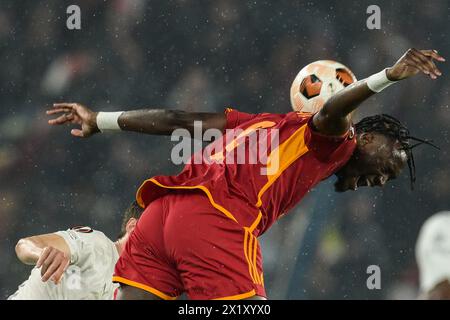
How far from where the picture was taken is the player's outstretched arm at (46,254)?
321 centimetres

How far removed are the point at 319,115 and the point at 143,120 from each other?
73 centimetres

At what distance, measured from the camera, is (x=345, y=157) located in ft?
11.0

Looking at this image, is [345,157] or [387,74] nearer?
[387,74]

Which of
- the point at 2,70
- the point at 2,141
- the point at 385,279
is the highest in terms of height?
the point at 2,70

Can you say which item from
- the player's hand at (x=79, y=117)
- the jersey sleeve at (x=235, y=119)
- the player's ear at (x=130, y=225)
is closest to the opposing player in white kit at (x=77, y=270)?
the player's ear at (x=130, y=225)

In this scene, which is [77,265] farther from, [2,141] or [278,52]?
[278,52]

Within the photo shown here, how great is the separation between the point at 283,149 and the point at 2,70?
13.2ft

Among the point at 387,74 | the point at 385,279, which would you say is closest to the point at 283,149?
the point at 387,74

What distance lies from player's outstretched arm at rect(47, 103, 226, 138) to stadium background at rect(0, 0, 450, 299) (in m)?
2.89

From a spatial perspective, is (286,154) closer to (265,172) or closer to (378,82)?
(265,172)

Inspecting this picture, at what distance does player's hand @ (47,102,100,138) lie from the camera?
3609mm

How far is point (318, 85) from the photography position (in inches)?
155

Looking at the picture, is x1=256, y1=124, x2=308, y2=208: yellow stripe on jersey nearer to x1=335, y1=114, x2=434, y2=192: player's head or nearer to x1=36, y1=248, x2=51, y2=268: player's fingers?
x1=335, y1=114, x2=434, y2=192: player's head

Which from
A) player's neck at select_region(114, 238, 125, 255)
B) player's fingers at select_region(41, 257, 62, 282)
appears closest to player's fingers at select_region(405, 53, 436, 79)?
player's fingers at select_region(41, 257, 62, 282)
